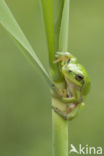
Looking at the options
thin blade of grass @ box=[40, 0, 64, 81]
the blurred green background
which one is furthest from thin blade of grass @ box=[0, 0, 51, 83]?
the blurred green background

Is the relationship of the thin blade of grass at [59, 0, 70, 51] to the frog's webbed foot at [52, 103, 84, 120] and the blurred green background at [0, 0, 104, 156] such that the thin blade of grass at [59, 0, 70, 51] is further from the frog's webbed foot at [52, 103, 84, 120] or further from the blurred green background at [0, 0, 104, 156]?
the blurred green background at [0, 0, 104, 156]

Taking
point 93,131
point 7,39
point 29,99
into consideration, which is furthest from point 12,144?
point 7,39

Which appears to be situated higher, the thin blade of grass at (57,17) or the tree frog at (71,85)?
the thin blade of grass at (57,17)

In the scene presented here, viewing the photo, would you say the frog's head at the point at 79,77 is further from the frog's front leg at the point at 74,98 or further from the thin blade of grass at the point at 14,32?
the thin blade of grass at the point at 14,32

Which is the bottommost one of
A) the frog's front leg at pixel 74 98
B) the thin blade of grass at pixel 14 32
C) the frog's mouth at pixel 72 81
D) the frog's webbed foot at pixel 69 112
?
the frog's webbed foot at pixel 69 112

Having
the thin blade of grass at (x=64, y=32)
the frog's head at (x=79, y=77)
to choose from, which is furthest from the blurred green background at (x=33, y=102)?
the thin blade of grass at (x=64, y=32)

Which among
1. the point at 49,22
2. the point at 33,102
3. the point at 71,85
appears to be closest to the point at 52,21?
the point at 49,22

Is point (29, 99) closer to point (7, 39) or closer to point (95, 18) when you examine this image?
point (7, 39)
